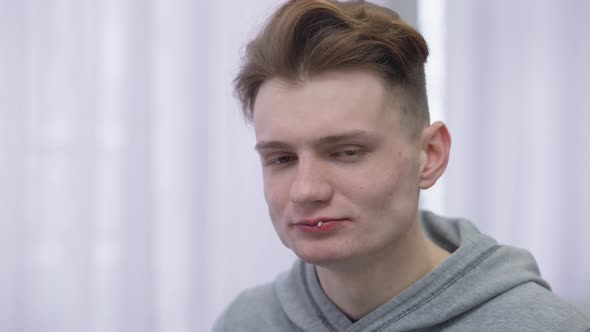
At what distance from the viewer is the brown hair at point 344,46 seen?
1.11m

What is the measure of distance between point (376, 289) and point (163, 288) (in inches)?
35.3

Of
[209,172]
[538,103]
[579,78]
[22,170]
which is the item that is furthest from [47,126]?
[579,78]

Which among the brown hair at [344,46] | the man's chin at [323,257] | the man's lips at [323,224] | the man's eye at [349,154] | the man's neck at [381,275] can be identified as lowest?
the man's neck at [381,275]

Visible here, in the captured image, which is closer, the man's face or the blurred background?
the man's face

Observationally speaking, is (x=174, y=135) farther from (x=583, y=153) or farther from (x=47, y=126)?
(x=583, y=153)

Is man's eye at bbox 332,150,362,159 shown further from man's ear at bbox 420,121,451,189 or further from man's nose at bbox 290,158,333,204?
man's ear at bbox 420,121,451,189

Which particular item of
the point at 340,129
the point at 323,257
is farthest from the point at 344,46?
the point at 323,257

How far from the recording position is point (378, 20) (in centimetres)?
115

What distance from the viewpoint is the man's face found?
107 cm

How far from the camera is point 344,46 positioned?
110 cm

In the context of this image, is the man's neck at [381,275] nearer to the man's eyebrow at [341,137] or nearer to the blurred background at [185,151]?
the man's eyebrow at [341,137]

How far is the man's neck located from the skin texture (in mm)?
31

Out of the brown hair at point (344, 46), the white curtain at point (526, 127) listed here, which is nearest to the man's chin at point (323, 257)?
the brown hair at point (344, 46)

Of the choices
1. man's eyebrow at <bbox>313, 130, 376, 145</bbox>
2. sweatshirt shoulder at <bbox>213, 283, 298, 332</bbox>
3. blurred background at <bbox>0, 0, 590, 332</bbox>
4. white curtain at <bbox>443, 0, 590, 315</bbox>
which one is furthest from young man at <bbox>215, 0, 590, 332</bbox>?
white curtain at <bbox>443, 0, 590, 315</bbox>
